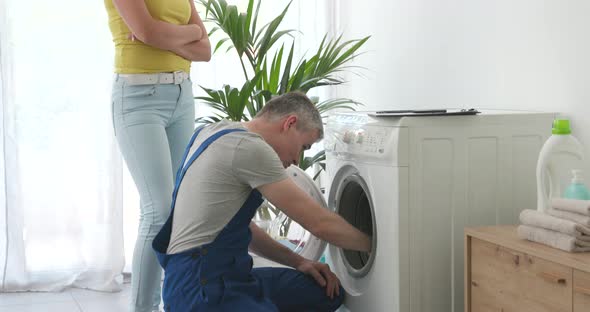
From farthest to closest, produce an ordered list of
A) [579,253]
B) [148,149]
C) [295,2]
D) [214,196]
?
[295,2] < [148,149] < [214,196] < [579,253]

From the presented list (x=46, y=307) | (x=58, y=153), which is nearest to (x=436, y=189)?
(x=46, y=307)

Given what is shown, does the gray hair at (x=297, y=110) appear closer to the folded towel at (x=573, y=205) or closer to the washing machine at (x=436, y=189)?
the washing machine at (x=436, y=189)

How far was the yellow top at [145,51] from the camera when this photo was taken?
2641 millimetres

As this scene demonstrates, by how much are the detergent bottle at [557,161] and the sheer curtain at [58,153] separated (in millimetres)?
2290

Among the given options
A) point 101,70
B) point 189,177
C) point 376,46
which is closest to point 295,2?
point 376,46

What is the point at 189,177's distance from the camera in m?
2.18

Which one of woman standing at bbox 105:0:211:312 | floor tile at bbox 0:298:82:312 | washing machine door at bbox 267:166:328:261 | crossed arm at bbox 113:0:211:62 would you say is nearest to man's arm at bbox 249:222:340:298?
washing machine door at bbox 267:166:328:261

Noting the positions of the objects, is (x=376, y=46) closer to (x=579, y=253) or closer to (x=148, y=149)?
(x=148, y=149)

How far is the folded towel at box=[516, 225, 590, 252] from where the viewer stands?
6.08 feet

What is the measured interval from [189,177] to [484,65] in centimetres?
130

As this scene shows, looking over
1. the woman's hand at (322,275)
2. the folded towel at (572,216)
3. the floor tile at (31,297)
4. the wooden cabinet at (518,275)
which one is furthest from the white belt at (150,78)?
the floor tile at (31,297)

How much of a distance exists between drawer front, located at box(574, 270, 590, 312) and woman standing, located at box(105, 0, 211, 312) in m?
1.37

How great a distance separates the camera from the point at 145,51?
8.68 ft

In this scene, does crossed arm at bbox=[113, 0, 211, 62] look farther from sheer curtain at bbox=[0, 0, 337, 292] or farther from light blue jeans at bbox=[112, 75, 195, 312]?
sheer curtain at bbox=[0, 0, 337, 292]
